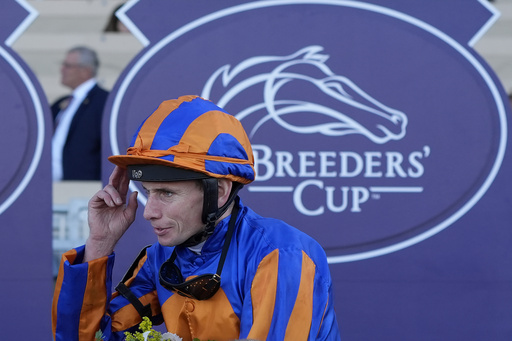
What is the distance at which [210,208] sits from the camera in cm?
174

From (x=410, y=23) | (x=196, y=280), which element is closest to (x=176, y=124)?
(x=196, y=280)

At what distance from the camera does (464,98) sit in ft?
10.5

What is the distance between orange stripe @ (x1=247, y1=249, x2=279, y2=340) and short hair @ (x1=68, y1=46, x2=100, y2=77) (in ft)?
5.76

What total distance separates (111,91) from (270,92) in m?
0.72

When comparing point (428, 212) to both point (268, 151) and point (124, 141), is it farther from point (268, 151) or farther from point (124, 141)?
point (124, 141)

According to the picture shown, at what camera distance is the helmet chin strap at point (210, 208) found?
1709 millimetres

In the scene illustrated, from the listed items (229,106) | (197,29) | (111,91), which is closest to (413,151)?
(229,106)

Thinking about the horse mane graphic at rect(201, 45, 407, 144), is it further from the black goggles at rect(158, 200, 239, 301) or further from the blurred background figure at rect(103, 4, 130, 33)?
the black goggles at rect(158, 200, 239, 301)

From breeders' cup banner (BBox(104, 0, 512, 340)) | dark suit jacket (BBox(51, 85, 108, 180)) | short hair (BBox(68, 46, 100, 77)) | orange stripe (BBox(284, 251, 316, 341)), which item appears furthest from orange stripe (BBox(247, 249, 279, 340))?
short hair (BBox(68, 46, 100, 77))

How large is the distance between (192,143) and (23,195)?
1.71m

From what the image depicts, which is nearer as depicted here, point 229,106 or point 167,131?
point 167,131

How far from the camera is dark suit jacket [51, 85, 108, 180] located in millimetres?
3123

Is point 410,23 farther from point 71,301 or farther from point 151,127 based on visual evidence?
point 71,301

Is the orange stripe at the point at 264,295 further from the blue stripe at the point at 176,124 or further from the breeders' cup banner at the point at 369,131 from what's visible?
the breeders' cup banner at the point at 369,131
